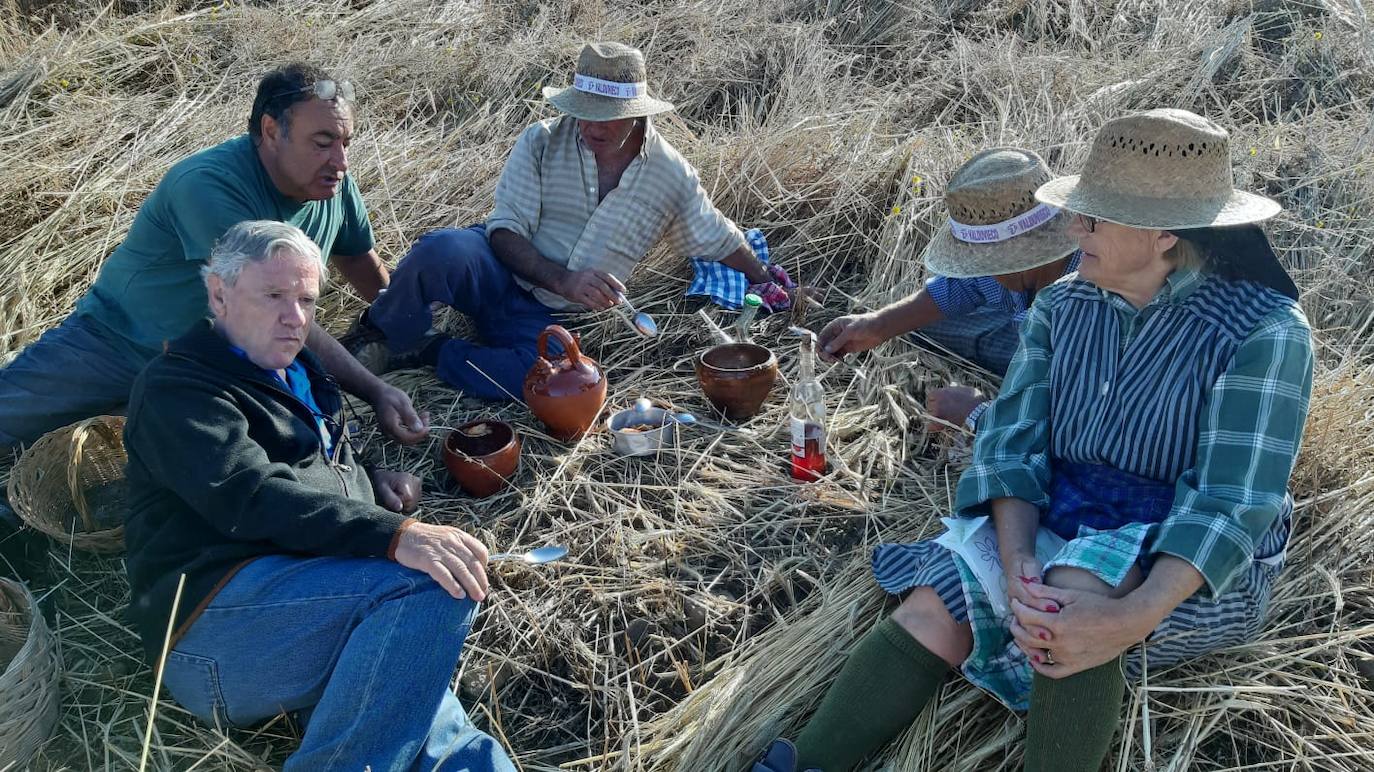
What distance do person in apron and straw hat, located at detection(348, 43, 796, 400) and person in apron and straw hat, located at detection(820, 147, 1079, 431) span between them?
2.97ft

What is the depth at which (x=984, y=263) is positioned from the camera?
299cm

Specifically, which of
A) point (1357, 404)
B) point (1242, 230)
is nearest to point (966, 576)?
point (1242, 230)

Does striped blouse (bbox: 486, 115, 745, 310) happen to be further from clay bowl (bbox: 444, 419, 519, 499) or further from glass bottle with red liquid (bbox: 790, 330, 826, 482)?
glass bottle with red liquid (bbox: 790, 330, 826, 482)

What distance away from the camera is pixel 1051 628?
2.03m

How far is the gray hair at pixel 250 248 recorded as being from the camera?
2.53m

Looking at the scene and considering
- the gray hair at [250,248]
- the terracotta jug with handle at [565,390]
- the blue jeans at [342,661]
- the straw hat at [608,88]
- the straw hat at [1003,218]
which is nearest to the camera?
the blue jeans at [342,661]

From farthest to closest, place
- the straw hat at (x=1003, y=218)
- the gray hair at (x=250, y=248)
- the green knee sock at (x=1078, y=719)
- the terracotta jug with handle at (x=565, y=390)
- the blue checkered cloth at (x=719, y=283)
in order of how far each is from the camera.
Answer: the blue checkered cloth at (x=719, y=283) → the terracotta jug with handle at (x=565, y=390) → the straw hat at (x=1003, y=218) → the gray hair at (x=250, y=248) → the green knee sock at (x=1078, y=719)

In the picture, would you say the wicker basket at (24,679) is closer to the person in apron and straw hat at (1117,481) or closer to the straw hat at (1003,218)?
the person in apron and straw hat at (1117,481)

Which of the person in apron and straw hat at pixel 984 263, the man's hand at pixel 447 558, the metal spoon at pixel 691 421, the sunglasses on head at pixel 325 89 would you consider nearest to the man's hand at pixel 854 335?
the person in apron and straw hat at pixel 984 263

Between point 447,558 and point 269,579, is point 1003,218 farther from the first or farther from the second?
point 269,579

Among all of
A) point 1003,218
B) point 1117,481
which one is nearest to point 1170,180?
point 1117,481

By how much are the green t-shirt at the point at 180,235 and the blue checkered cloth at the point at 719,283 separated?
1.55 metres

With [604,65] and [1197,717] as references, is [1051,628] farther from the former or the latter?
[604,65]

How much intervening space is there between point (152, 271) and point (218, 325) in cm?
127
